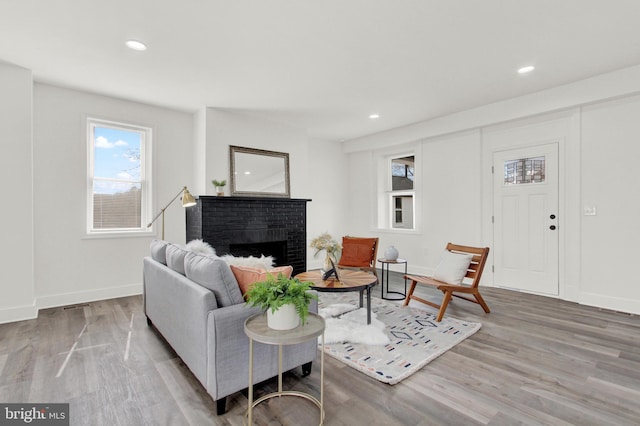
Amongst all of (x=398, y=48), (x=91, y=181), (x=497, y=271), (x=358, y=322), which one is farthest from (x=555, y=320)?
(x=91, y=181)

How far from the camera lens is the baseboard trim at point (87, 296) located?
12.4 feet

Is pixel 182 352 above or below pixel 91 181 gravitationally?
below

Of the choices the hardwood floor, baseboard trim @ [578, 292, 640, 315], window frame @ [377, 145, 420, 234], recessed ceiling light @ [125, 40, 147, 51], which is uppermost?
recessed ceiling light @ [125, 40, 147, 51]

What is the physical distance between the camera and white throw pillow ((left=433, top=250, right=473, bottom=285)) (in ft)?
11.3

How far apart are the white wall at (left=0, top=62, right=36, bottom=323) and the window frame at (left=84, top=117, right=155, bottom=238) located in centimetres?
67

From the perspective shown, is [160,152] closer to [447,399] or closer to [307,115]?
[307,115]

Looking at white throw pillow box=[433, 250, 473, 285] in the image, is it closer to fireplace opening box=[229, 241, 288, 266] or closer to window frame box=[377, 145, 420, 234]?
fireplace opening box=[229, 241, 288, 266]

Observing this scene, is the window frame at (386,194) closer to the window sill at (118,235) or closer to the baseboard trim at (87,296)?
Result: the window sill at (118,235)

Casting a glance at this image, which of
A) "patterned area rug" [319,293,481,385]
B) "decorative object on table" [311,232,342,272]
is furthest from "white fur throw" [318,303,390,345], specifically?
"decorative object on table" [311,232,342,272]

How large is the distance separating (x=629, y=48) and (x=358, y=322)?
361cm

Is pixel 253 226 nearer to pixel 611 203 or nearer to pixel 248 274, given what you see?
pixel 248 274

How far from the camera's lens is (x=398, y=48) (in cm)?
294

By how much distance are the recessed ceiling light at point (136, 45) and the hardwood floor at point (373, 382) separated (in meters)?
2.60

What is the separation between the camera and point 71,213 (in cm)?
395
